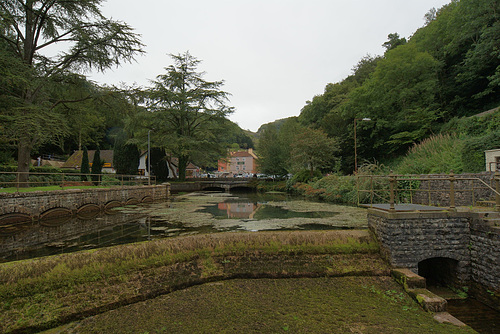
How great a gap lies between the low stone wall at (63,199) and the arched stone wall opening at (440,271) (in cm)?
1576

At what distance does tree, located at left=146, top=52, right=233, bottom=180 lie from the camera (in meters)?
36.2

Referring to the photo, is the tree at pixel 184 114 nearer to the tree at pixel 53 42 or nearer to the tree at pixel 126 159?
the tree at pixel 126 159

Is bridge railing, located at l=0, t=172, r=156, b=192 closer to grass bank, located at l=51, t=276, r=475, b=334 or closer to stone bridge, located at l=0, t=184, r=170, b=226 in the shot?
stone bridge, located at l=0, t=184, r=170, b=226

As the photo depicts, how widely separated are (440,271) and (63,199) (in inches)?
653

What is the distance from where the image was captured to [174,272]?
5.20m

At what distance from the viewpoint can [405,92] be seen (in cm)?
2317

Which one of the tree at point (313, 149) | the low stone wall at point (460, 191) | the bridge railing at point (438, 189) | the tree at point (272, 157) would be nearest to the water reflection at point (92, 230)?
the bridge railing at point (438, 189)

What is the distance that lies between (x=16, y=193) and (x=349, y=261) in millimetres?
14056

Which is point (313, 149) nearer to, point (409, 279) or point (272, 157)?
point (272, 157)

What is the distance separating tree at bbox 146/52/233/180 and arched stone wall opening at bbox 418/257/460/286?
31.5 metres

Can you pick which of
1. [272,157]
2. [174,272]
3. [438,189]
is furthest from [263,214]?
[272,157]

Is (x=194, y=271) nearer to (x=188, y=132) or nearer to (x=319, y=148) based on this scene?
(x=319, y=148)

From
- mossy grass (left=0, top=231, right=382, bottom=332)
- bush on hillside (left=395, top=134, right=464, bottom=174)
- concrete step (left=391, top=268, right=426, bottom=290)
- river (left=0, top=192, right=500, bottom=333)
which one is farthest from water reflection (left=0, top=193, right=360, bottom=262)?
bush on hillside (left=395, top=134, right=464, bottom=174)

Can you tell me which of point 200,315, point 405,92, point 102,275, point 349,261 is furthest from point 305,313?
point 405,92
